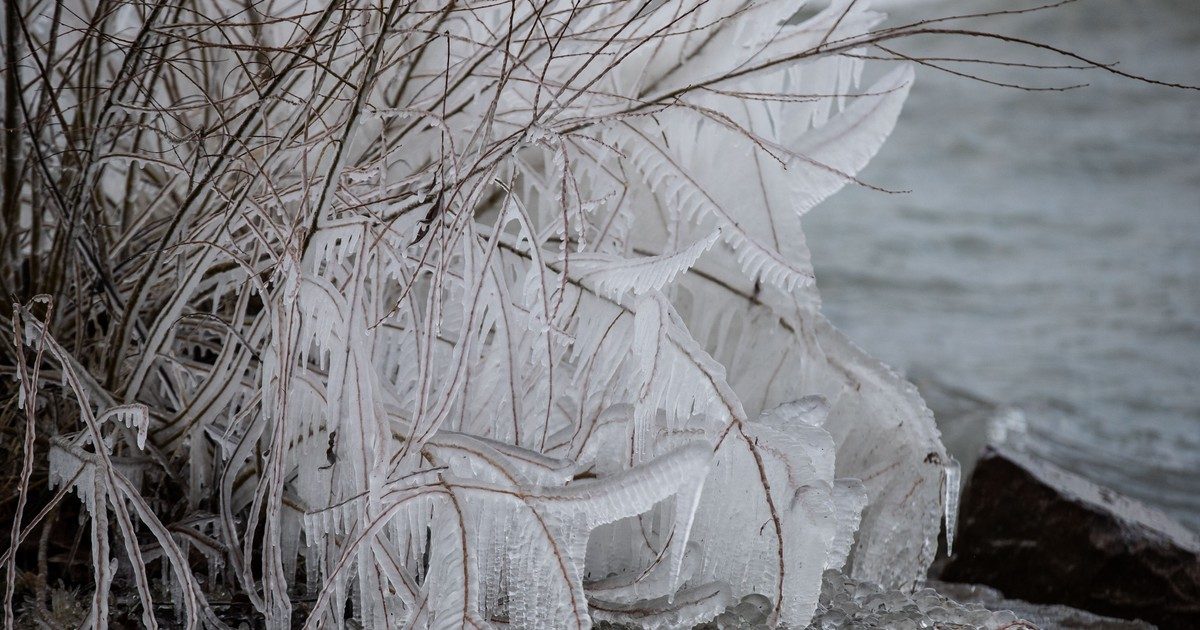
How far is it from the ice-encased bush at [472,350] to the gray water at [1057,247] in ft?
5.32

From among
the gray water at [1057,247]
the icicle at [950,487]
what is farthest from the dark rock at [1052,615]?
the gray water at [1057,247]

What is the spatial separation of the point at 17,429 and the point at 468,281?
1.27 feet

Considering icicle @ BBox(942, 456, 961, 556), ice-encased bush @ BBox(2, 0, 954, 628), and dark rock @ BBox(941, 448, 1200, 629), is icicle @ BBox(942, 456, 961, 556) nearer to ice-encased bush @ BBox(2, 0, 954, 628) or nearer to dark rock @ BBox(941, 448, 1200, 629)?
ice-encased bush @ BBox(2, 0, 954, 628)

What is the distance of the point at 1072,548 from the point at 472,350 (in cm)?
96

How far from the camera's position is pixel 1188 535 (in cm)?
136

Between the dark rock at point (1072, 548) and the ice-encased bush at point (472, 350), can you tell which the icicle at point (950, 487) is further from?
the dark rock at point (1072, 548)

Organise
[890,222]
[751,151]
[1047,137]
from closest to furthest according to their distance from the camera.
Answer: [751,151]
[890,222]
[1047,137]

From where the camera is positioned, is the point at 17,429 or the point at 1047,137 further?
the point at 1047,137

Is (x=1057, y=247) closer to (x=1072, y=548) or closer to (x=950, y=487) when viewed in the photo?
(x=1072, y=548)

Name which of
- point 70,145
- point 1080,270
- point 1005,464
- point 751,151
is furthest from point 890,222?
point 70,145

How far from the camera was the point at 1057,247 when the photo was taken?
15.5 feet

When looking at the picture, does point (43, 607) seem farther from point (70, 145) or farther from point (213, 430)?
point (70, 145)

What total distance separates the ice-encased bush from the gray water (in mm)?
1623

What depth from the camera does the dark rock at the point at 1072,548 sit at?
4.23ft
